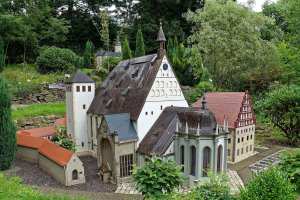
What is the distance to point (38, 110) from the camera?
38.7m

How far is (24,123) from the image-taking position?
1428 inches

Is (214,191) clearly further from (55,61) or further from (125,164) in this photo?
(55,61)

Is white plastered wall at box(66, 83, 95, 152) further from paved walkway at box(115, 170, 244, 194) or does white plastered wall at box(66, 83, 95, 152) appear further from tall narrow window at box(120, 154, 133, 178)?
paved walkway at box(115, 170, 244, 194)

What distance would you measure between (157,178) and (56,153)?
39.0 ft

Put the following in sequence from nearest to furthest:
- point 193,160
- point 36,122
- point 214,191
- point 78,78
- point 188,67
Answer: point 214,191, point 193,160, point 78,78, point 36,122, point 188,67

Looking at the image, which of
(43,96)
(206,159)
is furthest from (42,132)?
(206,159)

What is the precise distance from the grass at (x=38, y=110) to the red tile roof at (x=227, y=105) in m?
19.9

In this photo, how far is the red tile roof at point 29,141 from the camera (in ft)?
95.5

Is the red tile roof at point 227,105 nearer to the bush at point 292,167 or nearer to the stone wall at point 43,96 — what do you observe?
the bush at point 292,167

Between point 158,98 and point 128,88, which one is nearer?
point 158,98

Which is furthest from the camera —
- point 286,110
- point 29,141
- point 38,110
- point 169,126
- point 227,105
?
point 38,110

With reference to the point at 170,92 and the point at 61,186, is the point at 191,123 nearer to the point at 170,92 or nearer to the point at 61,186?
the point at 170,92

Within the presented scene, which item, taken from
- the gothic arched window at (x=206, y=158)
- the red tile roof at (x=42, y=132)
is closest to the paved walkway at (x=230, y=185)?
the gothic arched window at (x=206, y=158)

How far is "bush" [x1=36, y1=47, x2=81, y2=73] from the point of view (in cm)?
4903
